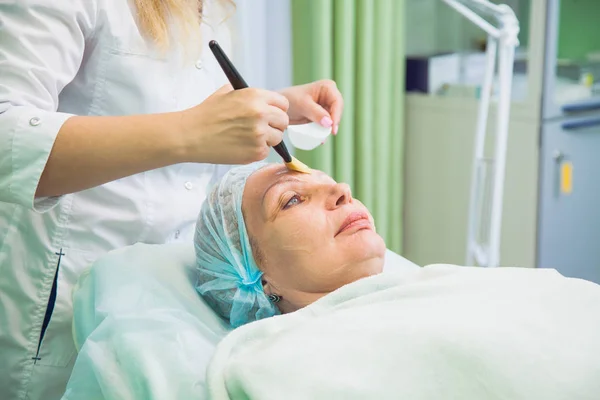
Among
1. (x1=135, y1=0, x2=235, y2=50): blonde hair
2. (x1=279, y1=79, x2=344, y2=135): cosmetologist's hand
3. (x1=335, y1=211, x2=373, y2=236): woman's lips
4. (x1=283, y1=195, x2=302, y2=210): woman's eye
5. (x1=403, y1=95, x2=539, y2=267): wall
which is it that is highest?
(x1=135, y1=0, x2=235, y2=50): blonde hair

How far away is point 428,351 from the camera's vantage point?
2.98 ft

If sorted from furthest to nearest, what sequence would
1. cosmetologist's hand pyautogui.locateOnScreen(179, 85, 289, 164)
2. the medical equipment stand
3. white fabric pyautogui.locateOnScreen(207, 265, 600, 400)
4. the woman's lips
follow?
1. the medical equipment stand
2. the woman's lips
3. cosmetologist's hand pyautogui.locateOnScreen(179, 85, 289, 164)
4. white fabric pyautogui.locateOnScreen(207, 265, 600, 400)

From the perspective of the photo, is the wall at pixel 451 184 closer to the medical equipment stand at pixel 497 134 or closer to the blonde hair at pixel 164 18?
the medical equipment stand at pixel 497 134

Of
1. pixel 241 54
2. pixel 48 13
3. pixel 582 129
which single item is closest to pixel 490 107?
pixel 582 129

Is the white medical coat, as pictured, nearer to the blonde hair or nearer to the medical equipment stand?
the blonde hair

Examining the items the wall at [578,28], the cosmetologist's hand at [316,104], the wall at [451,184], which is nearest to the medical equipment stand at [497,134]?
the wall at [451,184]

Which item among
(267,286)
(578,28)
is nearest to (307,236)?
(267,286)

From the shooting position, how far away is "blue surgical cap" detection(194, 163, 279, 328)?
4.02 feet

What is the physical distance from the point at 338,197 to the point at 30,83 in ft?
1.72

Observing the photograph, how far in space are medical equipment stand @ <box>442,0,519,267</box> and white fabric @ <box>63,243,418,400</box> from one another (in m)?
1.00

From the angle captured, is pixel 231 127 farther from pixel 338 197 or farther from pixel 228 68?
pixel 338 197

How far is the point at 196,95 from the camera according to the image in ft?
4.47

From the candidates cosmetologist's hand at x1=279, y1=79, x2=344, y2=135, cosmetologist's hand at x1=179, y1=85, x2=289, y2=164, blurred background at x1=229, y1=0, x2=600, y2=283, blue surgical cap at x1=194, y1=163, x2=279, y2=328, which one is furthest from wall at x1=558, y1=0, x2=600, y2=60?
cosmetologist's hand at x1=179, y1=85, x2=289, y2=164

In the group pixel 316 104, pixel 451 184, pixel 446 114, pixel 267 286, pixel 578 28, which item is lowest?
pixel 451 184
